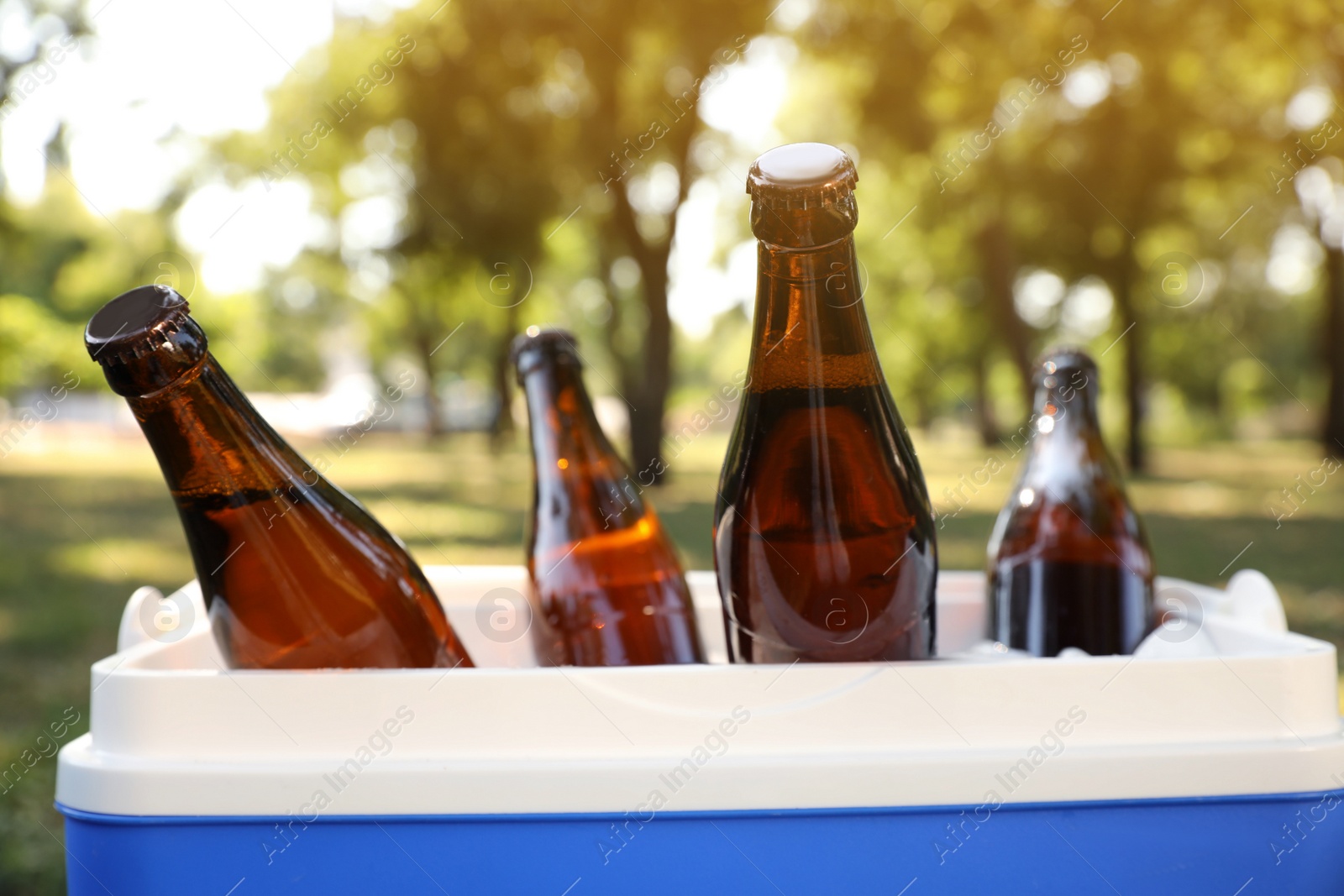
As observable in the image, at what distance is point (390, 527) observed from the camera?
2.62m

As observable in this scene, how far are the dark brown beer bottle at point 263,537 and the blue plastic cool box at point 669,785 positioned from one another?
0.15m

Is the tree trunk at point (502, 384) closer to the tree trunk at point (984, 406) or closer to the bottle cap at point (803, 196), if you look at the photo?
the tree trunk at point (984, 406)

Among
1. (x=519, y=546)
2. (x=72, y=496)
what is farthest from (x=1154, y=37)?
(x=72, y=496)

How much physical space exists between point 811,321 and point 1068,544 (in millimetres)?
436

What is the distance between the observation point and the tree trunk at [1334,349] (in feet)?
34.3

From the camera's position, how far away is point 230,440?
2.31 ft

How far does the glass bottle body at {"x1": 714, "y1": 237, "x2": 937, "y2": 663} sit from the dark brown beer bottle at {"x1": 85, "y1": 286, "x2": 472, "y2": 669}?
29 cm

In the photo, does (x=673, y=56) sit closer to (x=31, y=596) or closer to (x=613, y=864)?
(x=31, y=596)

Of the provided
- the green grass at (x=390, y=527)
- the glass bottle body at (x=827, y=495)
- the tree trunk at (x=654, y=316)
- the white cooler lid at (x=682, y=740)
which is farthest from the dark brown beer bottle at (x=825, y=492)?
the tree trunk at (x=654, y=316)

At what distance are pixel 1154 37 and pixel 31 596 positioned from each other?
809cm

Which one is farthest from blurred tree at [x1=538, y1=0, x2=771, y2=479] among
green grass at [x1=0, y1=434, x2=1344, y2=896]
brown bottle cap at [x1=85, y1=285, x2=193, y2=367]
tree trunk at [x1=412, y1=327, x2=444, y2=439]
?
tree trunk at [x1=412, y1=327, x2=444, y2=439]

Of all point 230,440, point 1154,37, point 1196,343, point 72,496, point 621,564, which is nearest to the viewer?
point 230,440

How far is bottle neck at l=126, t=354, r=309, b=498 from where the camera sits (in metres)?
0.67

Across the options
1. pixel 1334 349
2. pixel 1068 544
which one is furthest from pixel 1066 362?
pixel 1334 349
